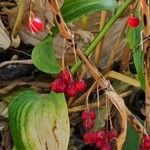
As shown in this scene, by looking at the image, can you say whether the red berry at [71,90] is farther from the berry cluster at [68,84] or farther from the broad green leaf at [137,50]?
the broad green leaf at [137,50]

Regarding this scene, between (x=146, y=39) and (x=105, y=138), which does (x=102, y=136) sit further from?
(x=146, y=39)

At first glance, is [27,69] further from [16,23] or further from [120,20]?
[120,20]

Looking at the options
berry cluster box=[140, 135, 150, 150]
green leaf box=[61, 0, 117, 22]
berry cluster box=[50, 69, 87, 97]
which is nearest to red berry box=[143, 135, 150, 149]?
berry cluster box=[140, 135, 150, 150]

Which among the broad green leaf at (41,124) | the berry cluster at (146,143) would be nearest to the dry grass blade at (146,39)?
the berry cluster at (146,143)

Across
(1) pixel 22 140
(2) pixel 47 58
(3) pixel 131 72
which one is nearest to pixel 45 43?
(2) pixel 47 58

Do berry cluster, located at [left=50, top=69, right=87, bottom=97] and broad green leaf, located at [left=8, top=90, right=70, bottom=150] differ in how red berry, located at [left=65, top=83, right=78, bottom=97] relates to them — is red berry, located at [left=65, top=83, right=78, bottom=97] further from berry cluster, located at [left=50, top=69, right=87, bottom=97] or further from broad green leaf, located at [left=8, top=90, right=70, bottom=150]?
broad green leaf, located at [left=8, top=90, right=70, bottom=150]

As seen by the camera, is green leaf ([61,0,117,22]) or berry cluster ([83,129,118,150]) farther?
green leaf ([61,0,117,22])
